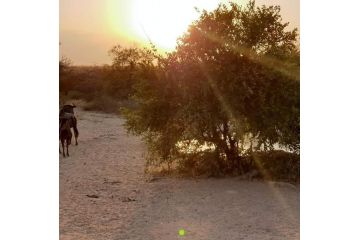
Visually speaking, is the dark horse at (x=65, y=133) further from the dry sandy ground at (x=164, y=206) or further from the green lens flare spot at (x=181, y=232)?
the green lens flare spot at (x=181, y=232)

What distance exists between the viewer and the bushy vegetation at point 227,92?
11055 millimetres

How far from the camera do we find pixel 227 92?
1100cm

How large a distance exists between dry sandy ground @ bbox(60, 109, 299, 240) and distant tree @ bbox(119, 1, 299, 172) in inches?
41.5

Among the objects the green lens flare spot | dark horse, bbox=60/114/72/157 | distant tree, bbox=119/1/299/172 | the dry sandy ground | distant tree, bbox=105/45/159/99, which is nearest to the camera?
the green lens flare spot

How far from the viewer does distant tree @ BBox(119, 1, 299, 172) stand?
11031 millimetres

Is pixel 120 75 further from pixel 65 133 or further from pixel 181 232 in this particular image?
pixel 181 232

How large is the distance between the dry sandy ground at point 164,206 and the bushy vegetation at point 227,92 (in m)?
0.72

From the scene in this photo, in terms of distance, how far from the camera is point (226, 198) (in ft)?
32.9

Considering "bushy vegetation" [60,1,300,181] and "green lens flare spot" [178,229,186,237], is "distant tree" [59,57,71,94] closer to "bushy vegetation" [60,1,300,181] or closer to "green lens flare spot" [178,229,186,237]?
"bushy vegetation" [60,1,300,181]

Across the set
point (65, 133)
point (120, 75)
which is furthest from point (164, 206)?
point (120, 75)

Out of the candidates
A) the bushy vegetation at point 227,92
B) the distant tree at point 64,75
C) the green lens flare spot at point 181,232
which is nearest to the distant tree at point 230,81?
the bushy vegetation at point 227,92

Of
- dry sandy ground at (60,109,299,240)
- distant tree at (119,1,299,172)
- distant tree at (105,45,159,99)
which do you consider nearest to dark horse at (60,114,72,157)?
dry sandy ground at (60,109,299,240)
